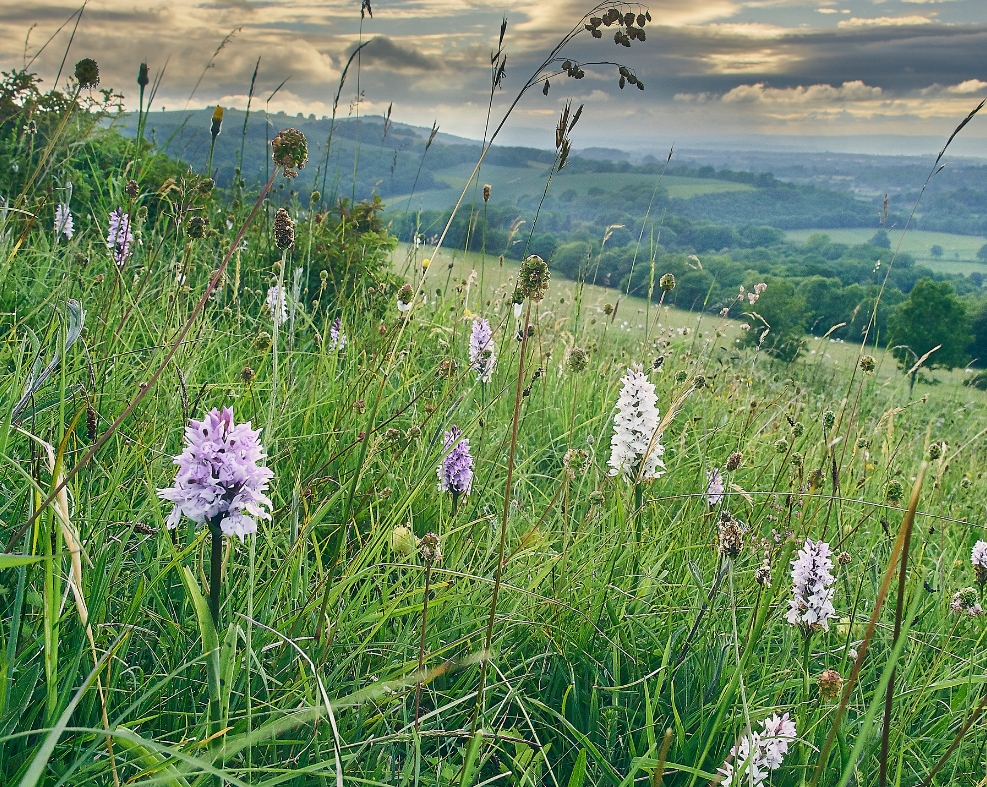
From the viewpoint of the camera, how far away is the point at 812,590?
177cm

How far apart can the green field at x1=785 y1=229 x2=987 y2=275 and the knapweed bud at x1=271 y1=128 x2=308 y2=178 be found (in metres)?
62.2

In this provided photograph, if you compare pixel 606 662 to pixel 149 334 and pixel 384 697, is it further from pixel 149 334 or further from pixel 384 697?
pixel 149 334

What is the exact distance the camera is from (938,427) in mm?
12195

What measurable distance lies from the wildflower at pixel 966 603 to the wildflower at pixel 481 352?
1.74 meters

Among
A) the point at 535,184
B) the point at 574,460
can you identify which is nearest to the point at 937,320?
the point at 535,184

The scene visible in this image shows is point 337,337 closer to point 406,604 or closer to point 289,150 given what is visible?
point 406,604

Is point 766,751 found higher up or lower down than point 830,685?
lower down

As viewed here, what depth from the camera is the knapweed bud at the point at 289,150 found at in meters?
1.34

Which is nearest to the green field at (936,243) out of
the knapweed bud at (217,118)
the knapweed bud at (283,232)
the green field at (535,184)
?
the green field at (535,184)

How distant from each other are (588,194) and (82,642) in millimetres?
47996

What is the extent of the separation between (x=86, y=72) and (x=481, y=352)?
5.15 feet

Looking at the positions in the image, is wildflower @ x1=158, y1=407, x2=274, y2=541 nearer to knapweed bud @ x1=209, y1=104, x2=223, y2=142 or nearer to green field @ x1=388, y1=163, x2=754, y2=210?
knapweed bud @ x1=209, y1=104, x2=223, y2=142

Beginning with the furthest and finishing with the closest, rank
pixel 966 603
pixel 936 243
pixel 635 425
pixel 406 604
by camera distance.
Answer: pixel 936 243
pixel 635 425
pixel 966 603
pixel 406 604

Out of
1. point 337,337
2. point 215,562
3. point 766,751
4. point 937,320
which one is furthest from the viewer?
point 937,320
